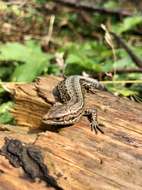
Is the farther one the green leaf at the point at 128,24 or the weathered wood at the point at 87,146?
the green leaf at the point at 128,24

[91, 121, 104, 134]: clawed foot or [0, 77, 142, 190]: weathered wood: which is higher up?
[91, 121, 104, 134]: clawed foot

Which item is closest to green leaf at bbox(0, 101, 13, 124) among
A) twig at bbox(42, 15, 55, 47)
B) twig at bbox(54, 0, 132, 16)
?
twig at bbox(42, 15, 55, 47)

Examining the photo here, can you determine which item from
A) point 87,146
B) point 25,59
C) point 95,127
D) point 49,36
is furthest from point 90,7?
point 87,146

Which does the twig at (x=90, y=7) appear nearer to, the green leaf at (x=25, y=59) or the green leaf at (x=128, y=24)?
the green leaf at (x=128, y=24)

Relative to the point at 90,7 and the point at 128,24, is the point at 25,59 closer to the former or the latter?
the point at 128,24

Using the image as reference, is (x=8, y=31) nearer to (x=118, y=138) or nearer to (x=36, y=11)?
(x=36, y=11)

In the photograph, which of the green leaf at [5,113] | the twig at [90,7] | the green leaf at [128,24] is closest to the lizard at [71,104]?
the green leaf at [5,113]

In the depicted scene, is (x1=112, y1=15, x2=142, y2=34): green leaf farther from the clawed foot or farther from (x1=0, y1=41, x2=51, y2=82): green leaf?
the clawed foot
